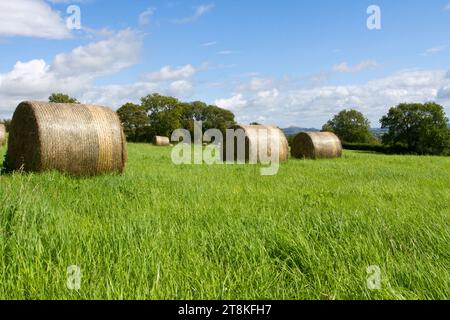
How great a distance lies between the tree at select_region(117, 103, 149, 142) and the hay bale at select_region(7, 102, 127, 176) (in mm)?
66038

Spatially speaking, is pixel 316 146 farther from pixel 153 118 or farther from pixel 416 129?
pixel 153 118

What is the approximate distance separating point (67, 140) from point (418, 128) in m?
59.7

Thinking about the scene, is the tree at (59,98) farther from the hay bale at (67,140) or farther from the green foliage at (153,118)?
the hay bale at (67,140)

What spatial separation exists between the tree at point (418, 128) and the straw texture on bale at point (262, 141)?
45.2m

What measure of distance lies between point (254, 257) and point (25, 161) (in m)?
7.68

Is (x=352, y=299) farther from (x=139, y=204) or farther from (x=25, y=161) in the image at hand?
(x=25, y=161)

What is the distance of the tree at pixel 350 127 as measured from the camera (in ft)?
309

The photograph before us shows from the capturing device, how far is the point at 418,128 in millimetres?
60125

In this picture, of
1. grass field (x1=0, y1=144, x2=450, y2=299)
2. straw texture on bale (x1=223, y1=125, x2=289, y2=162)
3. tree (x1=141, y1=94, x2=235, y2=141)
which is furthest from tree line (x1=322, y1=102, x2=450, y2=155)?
grass field (x1=0, y1=144, x2=450, y2=299)

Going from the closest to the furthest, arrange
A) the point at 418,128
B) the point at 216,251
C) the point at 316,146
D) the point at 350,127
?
1. the point at 216,251
2. the point at 316,146
3. the point at 418,128
4. the point at 350,127

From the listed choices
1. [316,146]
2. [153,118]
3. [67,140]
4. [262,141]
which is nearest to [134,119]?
[153,118]

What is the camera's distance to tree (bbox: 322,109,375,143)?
94062mm

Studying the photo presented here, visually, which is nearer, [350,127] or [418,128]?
[418,128]

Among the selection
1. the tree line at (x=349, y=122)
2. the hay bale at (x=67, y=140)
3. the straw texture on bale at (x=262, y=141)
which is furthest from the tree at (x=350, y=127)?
the hay bale at (x=67, y=140)
